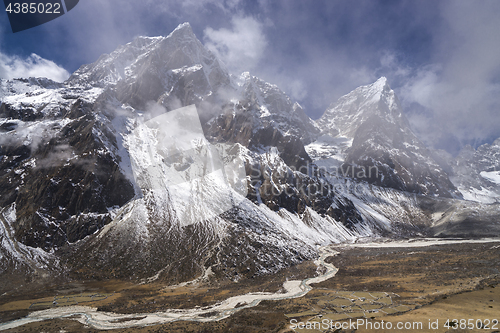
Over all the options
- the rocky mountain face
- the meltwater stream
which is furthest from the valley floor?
the rocky mountain face

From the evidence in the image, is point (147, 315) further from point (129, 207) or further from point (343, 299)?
point (129, 207)

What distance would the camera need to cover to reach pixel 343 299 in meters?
56.6

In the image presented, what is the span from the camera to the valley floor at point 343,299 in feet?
135

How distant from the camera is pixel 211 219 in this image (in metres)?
137

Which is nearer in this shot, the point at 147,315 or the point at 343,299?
the point at 343,299

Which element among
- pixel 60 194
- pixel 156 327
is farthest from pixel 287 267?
pixel 60 194

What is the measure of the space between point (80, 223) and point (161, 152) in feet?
256

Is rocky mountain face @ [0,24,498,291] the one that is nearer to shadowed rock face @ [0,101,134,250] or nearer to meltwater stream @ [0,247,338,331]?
shadowed rock face @ [0,101,134,250]
